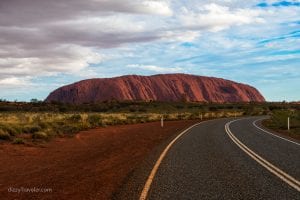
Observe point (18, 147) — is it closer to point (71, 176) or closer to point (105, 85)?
point (71, 176)

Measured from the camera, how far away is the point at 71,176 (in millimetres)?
9547

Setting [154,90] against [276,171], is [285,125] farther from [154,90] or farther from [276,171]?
[154,90]

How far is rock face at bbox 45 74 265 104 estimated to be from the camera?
511 feet

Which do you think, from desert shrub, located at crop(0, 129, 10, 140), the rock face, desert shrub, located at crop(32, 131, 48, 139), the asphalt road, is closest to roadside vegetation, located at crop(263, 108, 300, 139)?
the asphalt road

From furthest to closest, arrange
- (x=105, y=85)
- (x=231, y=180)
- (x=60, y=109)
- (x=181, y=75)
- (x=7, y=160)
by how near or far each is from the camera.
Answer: (x=181, y=75) < (x=105, y=85) < (x=60, y=109) < (x=7, y=160) < (x=231, y=180)

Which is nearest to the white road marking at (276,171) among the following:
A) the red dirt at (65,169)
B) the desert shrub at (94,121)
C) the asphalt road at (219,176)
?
the asphalt road at (219,176)

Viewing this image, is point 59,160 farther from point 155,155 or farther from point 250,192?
point 250,192

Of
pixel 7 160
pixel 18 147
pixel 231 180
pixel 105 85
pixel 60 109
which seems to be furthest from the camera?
pixel 105 85

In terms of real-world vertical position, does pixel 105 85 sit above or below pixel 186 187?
above

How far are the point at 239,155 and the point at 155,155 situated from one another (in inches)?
110

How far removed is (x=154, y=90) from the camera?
17025 cm

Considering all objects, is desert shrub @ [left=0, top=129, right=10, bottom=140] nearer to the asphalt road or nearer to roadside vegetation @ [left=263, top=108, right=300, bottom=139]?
the asphalt road

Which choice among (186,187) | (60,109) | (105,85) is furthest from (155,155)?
(105,85)

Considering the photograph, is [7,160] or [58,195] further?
[7,160]
